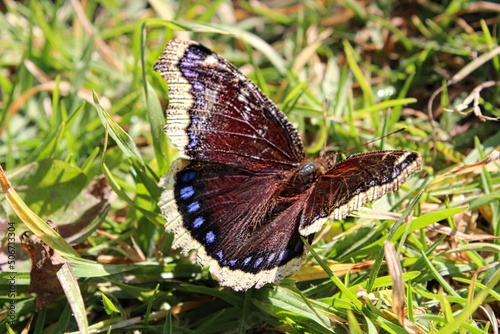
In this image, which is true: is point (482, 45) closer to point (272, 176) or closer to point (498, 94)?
point (498, 94)

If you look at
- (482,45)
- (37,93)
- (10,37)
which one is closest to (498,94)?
(482,45)

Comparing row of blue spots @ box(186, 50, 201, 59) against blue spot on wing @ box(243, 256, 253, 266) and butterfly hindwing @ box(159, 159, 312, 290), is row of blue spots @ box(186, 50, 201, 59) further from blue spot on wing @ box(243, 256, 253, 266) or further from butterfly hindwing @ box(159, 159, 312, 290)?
blue spot on wing @ box(243, 256, 253, 266)

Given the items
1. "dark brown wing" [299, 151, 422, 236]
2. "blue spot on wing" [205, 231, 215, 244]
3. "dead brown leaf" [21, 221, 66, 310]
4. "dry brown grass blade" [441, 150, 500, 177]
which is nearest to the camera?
"dark brown wing" [299, 151, 422, 236]

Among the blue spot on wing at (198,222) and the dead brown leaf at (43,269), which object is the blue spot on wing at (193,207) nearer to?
the blue spot on wing at (198,222)

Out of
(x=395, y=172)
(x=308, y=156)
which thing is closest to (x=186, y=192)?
(x=395, y=172)

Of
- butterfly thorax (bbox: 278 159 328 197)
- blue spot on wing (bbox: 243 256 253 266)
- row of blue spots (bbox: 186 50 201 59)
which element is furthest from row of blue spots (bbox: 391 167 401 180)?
row of blue spots (bbox: 186 50 201 59)

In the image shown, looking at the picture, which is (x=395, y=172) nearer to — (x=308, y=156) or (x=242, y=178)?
(x=242, y=178)

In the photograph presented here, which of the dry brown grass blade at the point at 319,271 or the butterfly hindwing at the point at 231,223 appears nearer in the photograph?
the butterfly hindwing at the point at 231,223

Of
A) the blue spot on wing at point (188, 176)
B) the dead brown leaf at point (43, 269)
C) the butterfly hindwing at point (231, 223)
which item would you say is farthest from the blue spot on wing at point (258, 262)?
the dead brown leaf at point (43, 269)

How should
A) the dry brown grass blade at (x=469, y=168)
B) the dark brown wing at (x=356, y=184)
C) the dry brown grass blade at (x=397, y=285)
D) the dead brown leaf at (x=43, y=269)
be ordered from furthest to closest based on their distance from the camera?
the dry brown grass blade at (x=469, y=168) < the dead brown leaf at (x=43, y=269) < the dark brown wing at (x=356, y=184) < the dry brown grass blade at (x=397, y=285)
